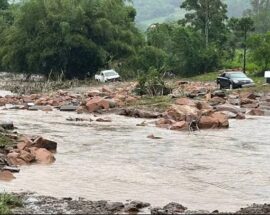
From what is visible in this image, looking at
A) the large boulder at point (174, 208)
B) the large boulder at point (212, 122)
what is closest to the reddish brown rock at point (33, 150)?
the large boulder at point (174, 208)

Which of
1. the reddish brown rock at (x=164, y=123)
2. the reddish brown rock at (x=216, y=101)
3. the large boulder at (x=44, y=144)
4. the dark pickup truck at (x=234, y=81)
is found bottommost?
the large boulder at (x=44, y=144)

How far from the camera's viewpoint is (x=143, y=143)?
76.3ft

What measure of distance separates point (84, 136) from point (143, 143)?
299 cm

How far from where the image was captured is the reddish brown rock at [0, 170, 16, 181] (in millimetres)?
15659

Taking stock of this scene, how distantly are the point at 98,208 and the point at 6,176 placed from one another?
4.80 metres

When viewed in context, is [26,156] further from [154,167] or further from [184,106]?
[184,106]

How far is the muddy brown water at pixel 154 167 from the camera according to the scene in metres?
14.4

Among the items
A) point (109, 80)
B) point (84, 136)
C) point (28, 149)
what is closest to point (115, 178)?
point (28, 149)

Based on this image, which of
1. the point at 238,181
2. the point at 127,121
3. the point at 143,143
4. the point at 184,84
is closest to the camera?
the point at 238,181

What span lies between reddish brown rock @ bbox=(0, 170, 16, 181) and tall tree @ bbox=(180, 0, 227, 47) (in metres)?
58.9

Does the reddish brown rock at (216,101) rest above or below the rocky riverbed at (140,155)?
above

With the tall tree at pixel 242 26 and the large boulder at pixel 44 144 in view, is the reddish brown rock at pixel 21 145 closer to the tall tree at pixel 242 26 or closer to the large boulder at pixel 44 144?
the large boulder at pixel 44 144

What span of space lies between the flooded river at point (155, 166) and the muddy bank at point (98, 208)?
848 mm

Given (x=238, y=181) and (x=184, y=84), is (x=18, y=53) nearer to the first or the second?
(x=184, y=84)
